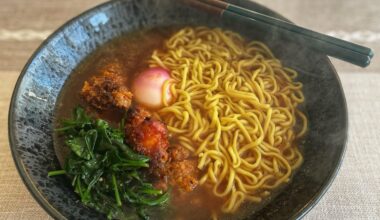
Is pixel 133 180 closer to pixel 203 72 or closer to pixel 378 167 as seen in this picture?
pixel 203 72

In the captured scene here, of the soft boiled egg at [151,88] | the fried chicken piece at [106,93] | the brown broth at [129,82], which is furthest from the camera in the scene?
the soft boiled egg at [151,88]

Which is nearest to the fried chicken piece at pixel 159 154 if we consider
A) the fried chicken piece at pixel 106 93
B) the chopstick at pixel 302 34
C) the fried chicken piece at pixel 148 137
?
the fried chicken piece at pixel 148 137

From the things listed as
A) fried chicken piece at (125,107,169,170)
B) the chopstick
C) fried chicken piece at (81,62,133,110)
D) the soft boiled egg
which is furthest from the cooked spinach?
the chopstick

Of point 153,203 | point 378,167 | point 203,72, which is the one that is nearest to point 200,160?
point 153,203

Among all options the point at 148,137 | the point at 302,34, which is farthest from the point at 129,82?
the point at 302,34

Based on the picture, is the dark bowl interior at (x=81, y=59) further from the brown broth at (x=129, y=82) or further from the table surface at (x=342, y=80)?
the table surface at (x=342, y=80)

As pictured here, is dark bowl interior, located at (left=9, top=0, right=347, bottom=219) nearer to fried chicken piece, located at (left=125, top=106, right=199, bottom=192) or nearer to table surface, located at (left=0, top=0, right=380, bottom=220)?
table surface, located at (left=0, top=0, right=380, bottom=220)
